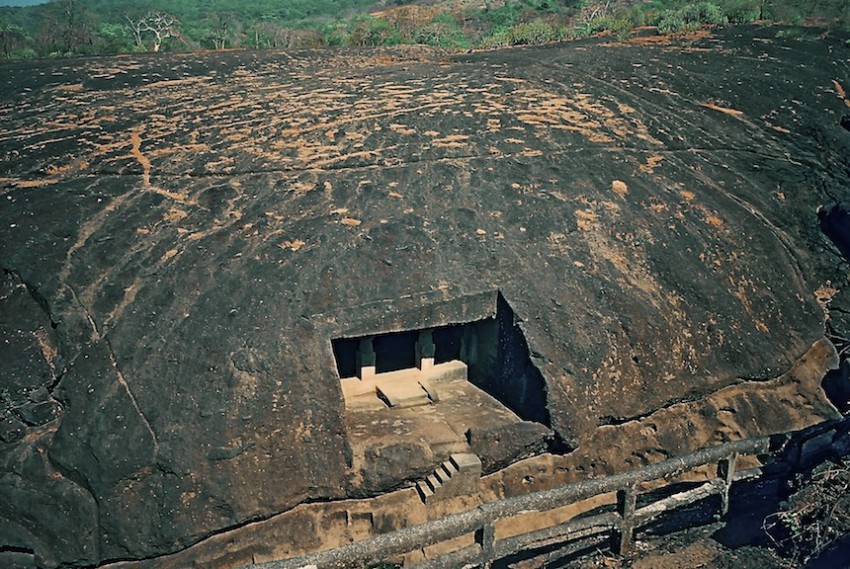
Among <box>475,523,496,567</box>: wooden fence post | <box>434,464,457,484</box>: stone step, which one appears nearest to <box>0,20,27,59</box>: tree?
<box>434,464,457,484</box>: stone step

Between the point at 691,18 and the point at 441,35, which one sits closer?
the point at 691,18

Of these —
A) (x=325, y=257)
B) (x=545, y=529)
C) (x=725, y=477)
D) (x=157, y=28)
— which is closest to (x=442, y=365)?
(x=325, y=257)

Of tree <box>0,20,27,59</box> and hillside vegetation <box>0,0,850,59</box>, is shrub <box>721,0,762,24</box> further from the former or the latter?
tree <box>0,20,27,59</box>

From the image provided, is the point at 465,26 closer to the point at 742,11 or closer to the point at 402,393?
the point at 742,11

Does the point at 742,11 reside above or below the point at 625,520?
above

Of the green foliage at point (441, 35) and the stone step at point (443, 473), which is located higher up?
the green foliage at point (441, 35)

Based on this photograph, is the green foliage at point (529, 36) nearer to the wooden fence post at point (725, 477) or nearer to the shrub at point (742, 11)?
the shrub at point (742, 11)

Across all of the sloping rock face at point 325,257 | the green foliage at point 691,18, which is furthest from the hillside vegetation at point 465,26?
the sloping rock face at point 325,257
